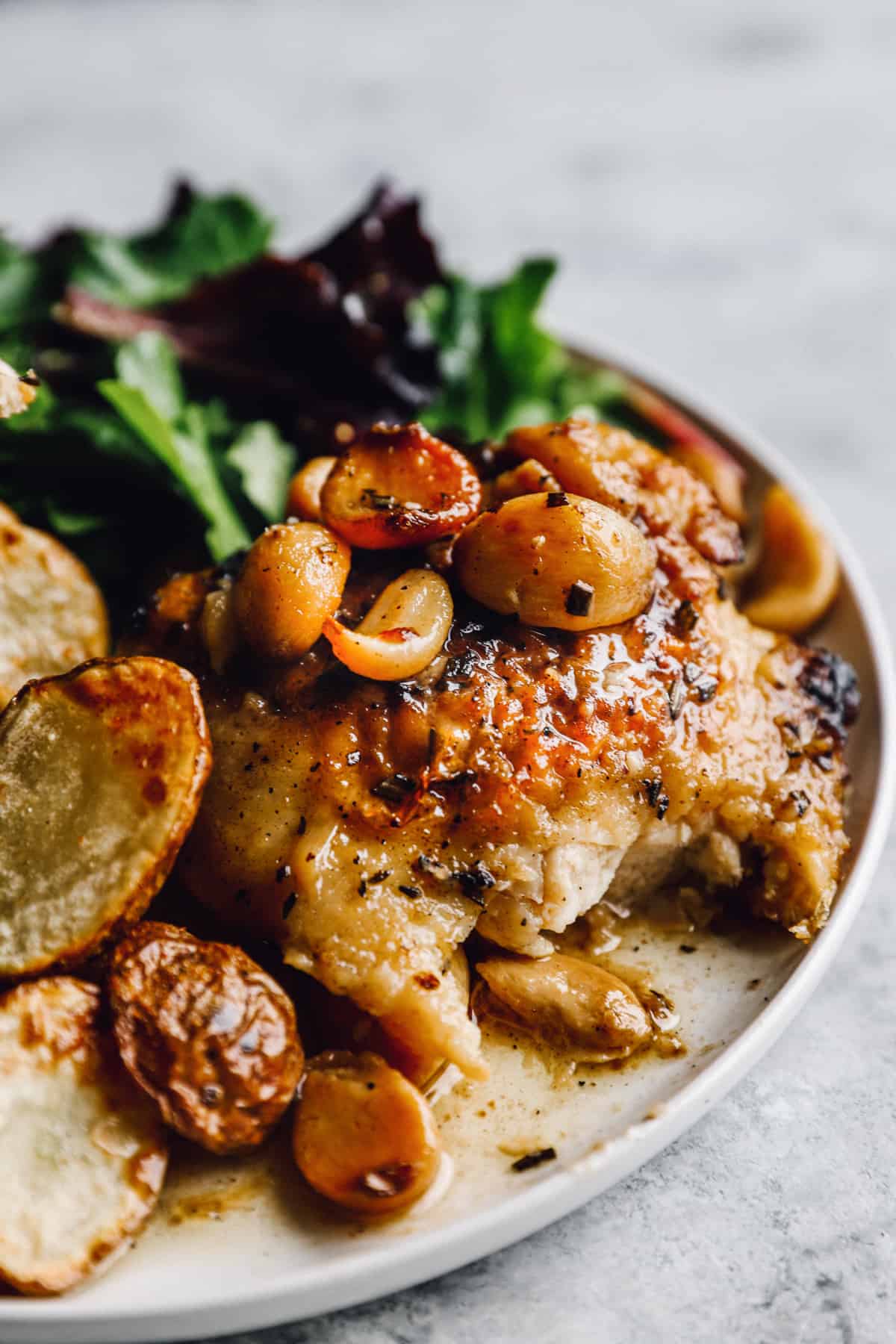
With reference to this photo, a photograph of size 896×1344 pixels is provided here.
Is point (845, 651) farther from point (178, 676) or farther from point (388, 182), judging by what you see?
point (388, 182)

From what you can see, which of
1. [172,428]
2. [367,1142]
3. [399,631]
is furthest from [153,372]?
[367,1142]

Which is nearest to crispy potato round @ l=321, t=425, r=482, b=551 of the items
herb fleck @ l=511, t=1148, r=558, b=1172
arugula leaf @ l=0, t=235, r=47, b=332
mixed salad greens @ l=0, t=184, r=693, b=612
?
mixed salad greens @ l=0, t=184, r=693, b=612

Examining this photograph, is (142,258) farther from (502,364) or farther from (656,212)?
(656,212)

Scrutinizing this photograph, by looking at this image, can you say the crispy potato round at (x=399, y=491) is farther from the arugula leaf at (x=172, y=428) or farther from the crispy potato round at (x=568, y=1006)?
the crispy potato round at (x=568, y=1006)

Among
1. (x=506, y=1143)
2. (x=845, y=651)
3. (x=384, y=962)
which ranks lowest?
(x=506, y=1143)

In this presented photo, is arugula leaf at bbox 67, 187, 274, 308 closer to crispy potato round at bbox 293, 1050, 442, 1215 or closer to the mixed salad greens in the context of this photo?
the mixed salad greens

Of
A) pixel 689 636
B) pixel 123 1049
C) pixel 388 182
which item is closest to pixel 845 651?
pixel 689 636

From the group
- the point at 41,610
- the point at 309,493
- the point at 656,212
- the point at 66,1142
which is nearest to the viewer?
the point at 66,1142

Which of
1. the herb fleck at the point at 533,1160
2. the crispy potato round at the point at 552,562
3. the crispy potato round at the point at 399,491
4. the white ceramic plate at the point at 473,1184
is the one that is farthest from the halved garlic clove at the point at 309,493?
the herb fleck at the point at 533,1160
